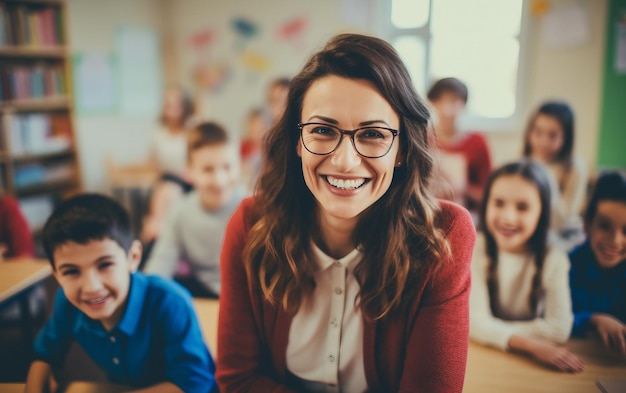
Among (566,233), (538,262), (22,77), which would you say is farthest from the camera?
(22,77)

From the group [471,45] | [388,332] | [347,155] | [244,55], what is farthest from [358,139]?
[244,55]

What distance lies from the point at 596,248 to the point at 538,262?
0.72 feet

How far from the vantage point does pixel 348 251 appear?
3.59 feet

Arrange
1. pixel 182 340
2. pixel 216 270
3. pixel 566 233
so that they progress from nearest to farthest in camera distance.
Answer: pixel 182 340
pixel 216 270
pixel 566 233

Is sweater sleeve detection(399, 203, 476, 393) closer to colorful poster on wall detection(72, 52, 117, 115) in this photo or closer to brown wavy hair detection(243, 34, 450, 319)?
brown wavy hair detection(243, 34, 450, 319)

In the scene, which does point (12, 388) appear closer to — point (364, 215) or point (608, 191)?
point (364, 215)

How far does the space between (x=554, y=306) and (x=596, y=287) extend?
26 cm

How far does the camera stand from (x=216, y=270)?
6.68 feet

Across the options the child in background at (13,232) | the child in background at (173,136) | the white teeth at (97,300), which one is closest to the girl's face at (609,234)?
the white teeth at (97,300)

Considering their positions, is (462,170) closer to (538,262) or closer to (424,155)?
(538,262)

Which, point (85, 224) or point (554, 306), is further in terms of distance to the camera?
point (554, 306)

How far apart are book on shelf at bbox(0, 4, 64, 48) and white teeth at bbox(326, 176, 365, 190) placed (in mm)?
3885

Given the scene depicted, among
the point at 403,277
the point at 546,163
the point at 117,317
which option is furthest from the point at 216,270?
the point at 546,163

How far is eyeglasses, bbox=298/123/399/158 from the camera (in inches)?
36.6
